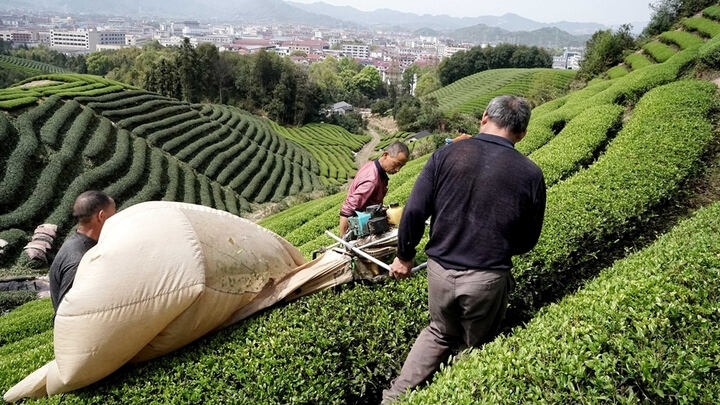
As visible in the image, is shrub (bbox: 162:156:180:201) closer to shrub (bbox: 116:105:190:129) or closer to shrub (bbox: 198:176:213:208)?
shrub (bbox: 198:176:213:208)

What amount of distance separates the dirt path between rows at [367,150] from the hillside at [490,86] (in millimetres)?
11304

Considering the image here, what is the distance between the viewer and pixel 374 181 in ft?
16.8

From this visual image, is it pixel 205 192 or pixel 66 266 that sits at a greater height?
pixel 66 266

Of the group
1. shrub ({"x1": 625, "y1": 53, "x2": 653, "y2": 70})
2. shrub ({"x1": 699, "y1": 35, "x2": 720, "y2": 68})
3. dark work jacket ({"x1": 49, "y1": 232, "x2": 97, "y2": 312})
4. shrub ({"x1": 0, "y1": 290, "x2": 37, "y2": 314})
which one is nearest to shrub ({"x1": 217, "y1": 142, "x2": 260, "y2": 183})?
shrub ({"x1": 0, "y1": 290, "x2": 37, "y2": 314})

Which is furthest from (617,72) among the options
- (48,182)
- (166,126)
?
(48,182)

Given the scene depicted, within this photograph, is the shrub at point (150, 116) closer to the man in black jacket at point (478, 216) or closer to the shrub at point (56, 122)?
the shrub at point (56, 122)

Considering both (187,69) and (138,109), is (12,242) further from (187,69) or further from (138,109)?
(187,69)

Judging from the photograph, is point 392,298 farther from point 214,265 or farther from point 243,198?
point 243,198

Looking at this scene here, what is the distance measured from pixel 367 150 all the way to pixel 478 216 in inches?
2235

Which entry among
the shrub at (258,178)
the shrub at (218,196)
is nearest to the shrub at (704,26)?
the shrub at (218,196)

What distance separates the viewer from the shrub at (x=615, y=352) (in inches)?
113

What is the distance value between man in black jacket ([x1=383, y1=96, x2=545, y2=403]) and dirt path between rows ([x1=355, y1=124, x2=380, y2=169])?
1815 inches

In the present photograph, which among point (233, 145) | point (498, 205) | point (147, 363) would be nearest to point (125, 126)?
point (233, 145)

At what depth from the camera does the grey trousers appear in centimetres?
334
